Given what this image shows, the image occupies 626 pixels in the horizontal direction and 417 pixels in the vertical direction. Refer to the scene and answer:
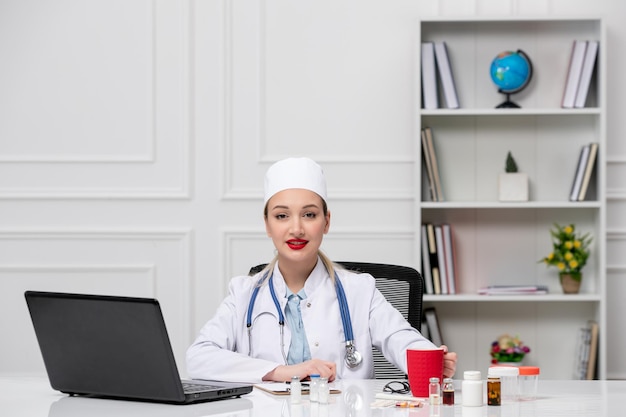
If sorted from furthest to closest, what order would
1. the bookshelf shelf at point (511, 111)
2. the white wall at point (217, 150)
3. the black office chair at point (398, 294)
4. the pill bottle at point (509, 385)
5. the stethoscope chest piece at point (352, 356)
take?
the white wall at point (217, 150) → the bookshelf shelf at point (511, 111) → the black office chair at point (398, 294) → the stethoscope chest piece at point (352, 356) → the pill bottle at point (509, 385)

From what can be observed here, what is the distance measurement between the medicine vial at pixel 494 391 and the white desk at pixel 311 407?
17 millimetres

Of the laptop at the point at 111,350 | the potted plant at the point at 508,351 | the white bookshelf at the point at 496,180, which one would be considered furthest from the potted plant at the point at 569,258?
the laptop at the point at 111,350

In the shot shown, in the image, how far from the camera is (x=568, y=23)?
4.12 metres

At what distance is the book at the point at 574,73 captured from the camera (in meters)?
4.01

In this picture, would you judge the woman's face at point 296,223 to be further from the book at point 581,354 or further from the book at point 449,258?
the book at point 581,354

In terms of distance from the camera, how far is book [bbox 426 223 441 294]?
13.1 feet

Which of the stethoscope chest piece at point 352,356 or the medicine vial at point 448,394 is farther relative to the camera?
the stethoscope chest piece at point 352,356

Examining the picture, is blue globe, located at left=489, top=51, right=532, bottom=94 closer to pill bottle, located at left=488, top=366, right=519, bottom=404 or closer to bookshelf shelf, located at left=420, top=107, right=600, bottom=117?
bookshelf shelf, located at left=420, top=107, right=600, bottom=117

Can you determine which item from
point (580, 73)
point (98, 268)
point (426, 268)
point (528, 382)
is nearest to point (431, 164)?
point (426, 268)

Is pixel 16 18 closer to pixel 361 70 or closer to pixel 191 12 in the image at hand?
pixel 191 12

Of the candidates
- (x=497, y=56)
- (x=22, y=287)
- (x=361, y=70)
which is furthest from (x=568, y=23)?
(x=22, y=287)

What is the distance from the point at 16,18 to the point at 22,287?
48.4 inches

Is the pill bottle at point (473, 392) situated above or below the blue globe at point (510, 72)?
below

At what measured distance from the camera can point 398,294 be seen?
2.49 metres
